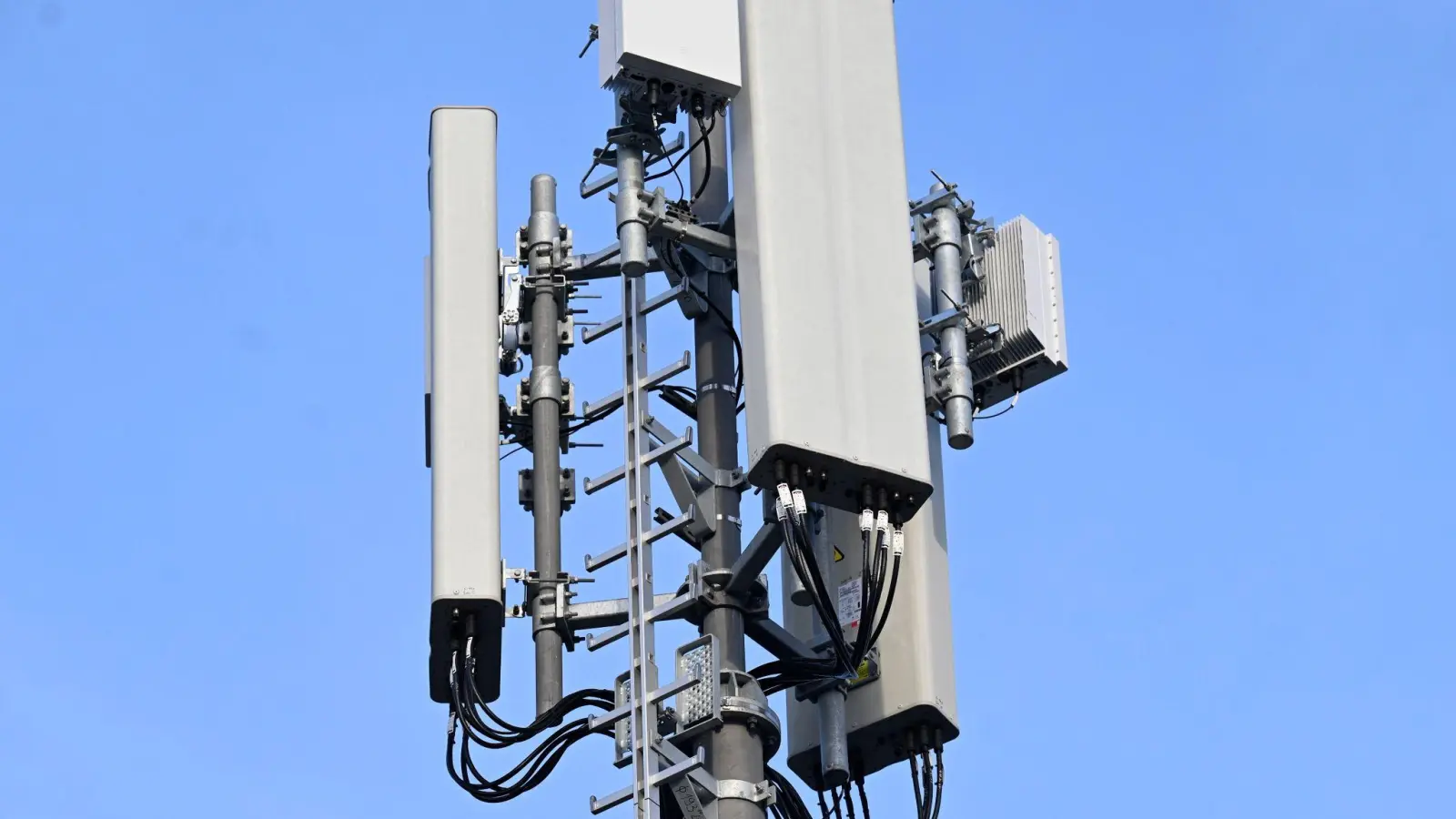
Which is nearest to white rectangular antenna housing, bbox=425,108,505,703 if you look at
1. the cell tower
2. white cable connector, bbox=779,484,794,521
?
the cell tower

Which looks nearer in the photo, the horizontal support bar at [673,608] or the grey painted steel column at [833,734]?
the horizontal support bar at [673,608]

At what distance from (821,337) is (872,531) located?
148cm

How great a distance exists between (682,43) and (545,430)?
11.0 ft

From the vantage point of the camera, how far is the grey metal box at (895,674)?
77.7 ft

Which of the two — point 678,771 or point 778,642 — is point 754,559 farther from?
point 678,771

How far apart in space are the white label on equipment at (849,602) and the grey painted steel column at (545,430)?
226 centimetres

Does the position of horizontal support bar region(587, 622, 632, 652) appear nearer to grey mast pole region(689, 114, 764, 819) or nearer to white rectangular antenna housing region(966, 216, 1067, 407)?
grey mast pole region(689, 114, 764, 819)

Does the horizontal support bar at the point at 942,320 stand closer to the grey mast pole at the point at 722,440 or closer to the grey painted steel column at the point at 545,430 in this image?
the grey mast pole at the point at 722,440

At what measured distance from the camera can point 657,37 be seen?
23.4 meters

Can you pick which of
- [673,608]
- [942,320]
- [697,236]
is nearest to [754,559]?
[673,608]

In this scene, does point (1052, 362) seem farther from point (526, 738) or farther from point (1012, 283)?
point (526, 738)

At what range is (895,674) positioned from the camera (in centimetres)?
2381

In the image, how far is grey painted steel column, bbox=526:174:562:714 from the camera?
23500 millimetres

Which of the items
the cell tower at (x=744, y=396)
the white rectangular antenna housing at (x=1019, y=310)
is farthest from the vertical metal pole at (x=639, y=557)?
the white rectangular antenna housing at (x=1019, y=310)
